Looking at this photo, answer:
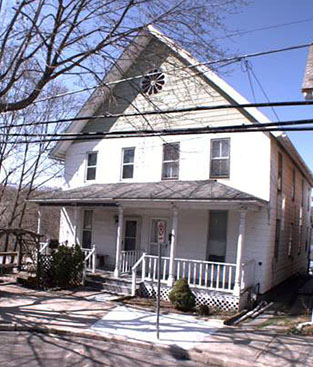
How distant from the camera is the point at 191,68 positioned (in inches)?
491

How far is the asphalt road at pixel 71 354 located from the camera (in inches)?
270

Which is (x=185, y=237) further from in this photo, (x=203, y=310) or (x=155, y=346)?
(x=155, y=346)

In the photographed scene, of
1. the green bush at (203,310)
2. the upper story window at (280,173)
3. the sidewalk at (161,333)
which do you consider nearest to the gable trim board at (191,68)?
the upper story window at (280,173)

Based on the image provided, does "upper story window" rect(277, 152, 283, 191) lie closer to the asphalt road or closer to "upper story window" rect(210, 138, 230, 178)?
"upper story window" rect(210, 138, 230, 178)

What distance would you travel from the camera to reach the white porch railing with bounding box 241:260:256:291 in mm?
12055

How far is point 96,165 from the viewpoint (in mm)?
18062

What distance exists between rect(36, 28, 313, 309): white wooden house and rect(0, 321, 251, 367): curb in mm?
4432

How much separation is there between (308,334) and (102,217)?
10.6 m

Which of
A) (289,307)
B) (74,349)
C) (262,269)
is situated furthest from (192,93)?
(74,349)

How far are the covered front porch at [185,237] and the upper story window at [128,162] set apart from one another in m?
1.65

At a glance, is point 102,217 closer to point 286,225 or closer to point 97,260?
point 97,260

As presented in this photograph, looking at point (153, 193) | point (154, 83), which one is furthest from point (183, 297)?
point (154, 83)

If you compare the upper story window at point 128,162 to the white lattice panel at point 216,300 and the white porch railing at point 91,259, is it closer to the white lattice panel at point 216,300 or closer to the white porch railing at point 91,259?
the white porch railing at point 91,259

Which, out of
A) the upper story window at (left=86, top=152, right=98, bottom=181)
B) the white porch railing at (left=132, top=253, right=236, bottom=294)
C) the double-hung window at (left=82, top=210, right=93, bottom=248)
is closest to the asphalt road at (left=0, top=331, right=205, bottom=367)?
the white porch railing at (left=132, top=253, right=236, bottom=294)
